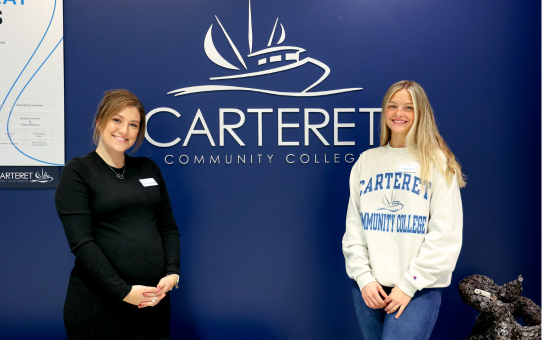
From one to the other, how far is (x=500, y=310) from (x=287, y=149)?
57.9 inches

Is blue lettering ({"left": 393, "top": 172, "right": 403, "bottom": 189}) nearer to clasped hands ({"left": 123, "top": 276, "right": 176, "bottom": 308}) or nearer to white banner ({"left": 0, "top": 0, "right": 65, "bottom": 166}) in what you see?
clasped hands ({"left": 123, "top": 276, "right": 176, "bottom": 308})

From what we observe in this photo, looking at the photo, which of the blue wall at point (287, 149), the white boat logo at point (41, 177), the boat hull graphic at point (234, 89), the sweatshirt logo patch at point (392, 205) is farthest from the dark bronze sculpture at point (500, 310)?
the white boat logo at point (41, 177)

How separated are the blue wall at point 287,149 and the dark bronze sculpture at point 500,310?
379 millimetres

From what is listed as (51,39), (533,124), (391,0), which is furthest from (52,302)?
(533,124)

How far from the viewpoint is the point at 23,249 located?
2275 mm

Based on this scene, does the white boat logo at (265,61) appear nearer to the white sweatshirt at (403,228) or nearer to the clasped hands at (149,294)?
the white sweatshirt at (403,228)

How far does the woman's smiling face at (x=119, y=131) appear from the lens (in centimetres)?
155

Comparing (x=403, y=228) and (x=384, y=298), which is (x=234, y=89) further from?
(x=384, y=298)

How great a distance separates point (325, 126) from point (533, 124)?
1.41 meters

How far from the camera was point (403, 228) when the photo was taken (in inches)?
61.5

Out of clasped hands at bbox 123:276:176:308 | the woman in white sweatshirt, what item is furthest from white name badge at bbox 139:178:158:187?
the woman in white sweatshirt

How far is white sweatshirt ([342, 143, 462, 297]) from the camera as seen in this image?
149 centimetres

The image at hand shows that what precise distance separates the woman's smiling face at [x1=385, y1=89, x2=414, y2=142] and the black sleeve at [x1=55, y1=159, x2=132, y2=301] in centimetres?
135

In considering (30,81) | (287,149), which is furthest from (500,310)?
(30,81)
